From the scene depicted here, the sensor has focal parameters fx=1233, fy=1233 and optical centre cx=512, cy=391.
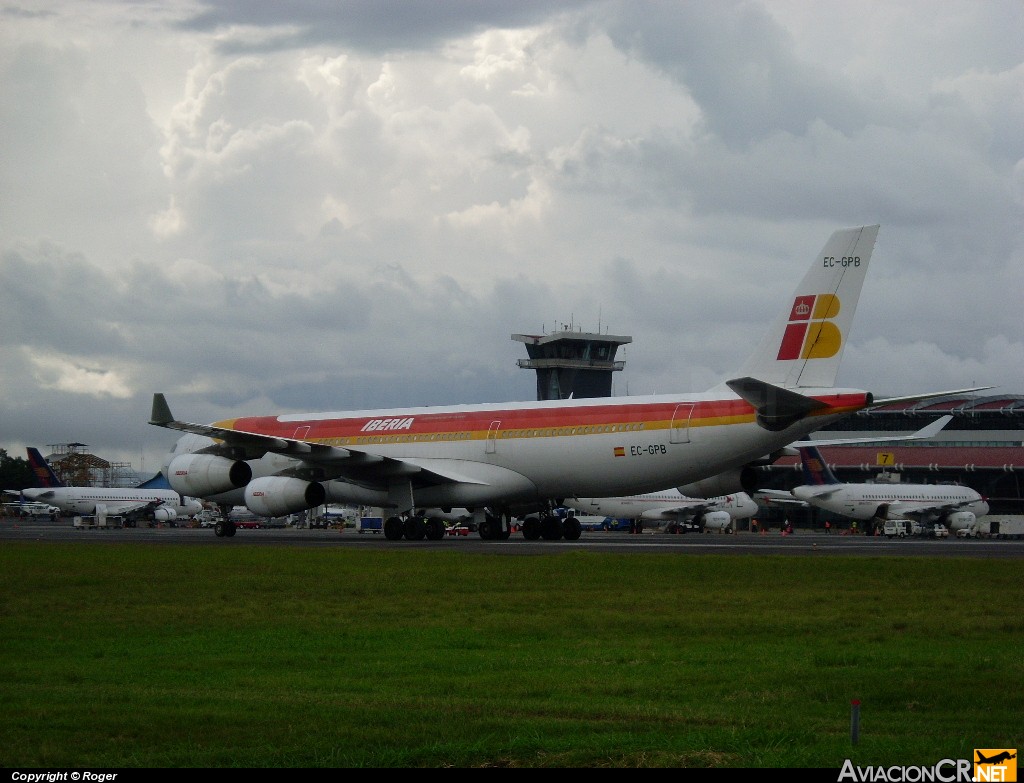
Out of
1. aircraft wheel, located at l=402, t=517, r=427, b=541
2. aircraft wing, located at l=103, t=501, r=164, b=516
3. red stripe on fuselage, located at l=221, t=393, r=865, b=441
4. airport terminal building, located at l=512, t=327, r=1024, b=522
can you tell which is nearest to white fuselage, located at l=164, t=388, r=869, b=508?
red stripe on fuselage, located at l=221, t=393, r=865, b=441

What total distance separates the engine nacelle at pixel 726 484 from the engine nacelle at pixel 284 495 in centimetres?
1283

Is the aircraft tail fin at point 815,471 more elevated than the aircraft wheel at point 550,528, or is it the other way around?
the aircraft tail fin at point 815,471

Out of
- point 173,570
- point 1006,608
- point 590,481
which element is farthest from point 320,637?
point 590,481

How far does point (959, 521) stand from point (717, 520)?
16.0m

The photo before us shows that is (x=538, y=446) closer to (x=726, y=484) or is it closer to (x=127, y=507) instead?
(x=726, y=484)

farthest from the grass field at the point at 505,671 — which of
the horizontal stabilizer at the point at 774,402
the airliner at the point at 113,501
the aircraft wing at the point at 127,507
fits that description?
the airliner at the point at 113,501

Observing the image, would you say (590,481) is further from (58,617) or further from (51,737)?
(51,737)

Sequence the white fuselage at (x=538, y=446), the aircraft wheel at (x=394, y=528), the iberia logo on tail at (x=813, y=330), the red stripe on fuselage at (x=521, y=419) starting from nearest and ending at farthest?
1. the iberia logo on tail at (x=813, y=330)
2. the red stripe on fuselage at (x=521, y=419)
3. the white fuselage at (x=538, y=446)
4. the aircraft wheel at (x=394, y=528)

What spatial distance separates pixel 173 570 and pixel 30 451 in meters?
83.4

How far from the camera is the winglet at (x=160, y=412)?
138 feet

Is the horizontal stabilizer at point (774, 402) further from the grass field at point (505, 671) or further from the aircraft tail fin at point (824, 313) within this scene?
the grass field at point (505, 671)

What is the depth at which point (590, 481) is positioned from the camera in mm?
41219

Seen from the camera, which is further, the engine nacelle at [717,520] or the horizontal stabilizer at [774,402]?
the engine nacelle at [717,520]

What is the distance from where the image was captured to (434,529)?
44094 millimetres
